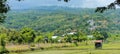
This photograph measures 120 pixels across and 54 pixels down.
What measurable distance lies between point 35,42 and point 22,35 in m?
9.82

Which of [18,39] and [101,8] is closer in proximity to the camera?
[101,8]

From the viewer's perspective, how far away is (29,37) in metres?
89.9

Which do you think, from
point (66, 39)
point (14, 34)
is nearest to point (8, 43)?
point (14, 34)

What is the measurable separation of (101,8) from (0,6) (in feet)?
20.5

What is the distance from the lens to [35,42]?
98.8 metres

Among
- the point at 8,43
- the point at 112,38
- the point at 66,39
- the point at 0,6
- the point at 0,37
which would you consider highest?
the point at 0,6

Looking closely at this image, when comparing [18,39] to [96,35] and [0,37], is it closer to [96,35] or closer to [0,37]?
[0,37]

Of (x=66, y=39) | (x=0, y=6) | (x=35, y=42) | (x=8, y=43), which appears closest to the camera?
(x=0, y=6)

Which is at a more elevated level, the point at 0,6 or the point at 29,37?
the point at 0,6

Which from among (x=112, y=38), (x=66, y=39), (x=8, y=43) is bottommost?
(x=112, y=38)

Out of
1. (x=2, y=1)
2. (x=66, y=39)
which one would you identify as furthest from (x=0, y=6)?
(x=66, y=39)

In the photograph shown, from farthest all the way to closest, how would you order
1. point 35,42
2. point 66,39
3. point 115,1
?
point 66,39 < point 35,42 < point 115,1

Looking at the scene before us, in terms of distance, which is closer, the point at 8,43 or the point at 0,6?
the point at 0,6

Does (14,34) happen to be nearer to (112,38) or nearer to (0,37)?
(0,37)
